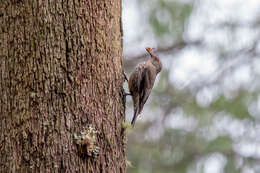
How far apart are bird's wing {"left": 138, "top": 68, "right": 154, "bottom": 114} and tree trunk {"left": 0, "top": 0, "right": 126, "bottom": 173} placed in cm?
137

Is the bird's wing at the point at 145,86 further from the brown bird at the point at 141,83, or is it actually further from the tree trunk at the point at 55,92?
the tree trunk at the point at 55,92

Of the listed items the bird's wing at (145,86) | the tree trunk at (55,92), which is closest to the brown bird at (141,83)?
the bird's wing at (145,86)

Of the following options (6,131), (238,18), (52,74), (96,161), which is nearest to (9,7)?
(52,74)

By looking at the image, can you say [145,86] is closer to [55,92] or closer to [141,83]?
[141,83]

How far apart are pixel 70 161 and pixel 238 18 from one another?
5593 millimetres

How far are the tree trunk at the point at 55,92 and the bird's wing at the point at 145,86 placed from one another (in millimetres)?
1366

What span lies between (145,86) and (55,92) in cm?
186

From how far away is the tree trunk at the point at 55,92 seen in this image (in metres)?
2.45

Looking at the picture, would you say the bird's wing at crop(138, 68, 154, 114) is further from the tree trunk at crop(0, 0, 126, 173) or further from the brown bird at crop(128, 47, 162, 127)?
the tree trunk at crop(0, 0, 126, 173)

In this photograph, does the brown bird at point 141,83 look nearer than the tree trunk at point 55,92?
No

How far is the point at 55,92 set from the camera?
2.52 meters

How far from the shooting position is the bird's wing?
4.16 metres

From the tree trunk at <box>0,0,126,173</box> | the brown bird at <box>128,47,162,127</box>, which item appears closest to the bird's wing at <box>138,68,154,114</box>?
the brown bird at <box>128,47,162,127</box>

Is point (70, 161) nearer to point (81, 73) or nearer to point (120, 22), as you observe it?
point (81, 73)
